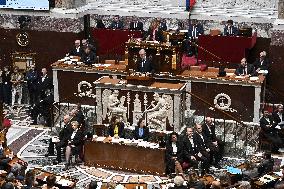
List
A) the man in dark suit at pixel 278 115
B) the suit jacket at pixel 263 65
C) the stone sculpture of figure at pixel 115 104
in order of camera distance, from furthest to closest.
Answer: the suit jacket at pixel 263 65
the stone sculpture of figure at pixel 115 104
the man in dark suit at pixel 278 115

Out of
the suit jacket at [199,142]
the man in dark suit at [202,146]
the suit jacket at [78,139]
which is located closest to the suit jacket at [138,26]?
the suit jacket at [78,139]

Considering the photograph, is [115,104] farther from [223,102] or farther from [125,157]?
[223,102]

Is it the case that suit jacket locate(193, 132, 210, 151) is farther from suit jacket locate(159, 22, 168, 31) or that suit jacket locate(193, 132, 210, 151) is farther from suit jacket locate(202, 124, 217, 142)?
suit jacket locate(159, 22, 168, 31)

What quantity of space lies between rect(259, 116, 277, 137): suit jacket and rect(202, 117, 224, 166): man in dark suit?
4.91 feet

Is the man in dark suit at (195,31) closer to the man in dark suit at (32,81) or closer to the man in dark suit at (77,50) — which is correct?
the man in dark suit at (77,50)

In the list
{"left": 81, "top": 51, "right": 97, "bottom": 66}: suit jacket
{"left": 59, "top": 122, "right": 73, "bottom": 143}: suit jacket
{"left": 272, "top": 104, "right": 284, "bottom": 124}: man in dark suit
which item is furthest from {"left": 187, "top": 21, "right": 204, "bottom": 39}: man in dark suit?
{"left": 59, "top": 122, "right": 73, "bottom": 143}: suit jacket

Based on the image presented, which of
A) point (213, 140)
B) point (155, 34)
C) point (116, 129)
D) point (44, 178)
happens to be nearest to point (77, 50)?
point (155, 34)

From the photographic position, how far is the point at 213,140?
68.8 ft

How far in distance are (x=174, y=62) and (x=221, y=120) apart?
2.52 meters

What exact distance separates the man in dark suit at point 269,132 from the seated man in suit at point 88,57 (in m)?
6.70

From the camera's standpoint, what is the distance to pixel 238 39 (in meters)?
25.1

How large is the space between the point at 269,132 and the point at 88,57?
286 inches

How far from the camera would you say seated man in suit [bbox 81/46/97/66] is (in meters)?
24.9

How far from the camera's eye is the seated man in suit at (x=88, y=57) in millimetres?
24923
